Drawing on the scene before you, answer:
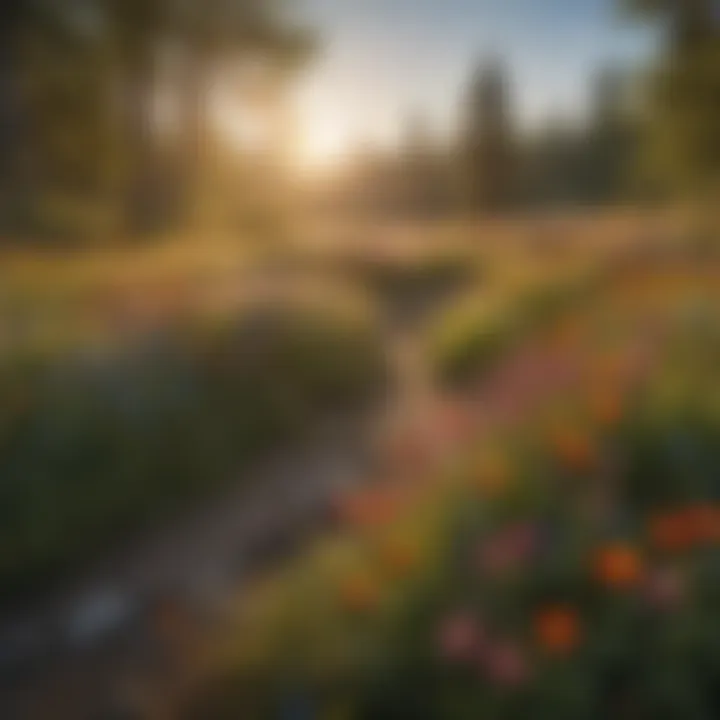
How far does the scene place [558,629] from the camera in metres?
1.37

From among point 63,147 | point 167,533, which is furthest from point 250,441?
point 63,147

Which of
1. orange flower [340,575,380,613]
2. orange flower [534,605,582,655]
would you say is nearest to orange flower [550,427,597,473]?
orange flower [534,605,582,655]

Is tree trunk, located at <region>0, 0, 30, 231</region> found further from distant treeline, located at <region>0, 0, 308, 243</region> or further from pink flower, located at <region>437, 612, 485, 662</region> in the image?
pink flower, located at <region>437, 612, 485, 662</region>

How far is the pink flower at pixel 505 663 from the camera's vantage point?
1.34 metres

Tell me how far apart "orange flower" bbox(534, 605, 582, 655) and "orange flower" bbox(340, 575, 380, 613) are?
0.83ft

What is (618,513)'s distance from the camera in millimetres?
1531

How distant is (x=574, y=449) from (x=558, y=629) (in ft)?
1.13

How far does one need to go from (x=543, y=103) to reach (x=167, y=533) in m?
1.04

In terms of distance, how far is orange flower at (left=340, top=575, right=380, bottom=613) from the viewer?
1498 millimetres

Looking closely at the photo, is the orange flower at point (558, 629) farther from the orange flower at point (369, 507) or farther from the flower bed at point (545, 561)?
the orange flower at point (369, 507)

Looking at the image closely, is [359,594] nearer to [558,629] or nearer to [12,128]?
[558,629]

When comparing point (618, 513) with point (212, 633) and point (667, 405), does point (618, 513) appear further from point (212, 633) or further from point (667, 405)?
point (212, 633)

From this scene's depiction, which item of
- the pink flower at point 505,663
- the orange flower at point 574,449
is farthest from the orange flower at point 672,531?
the pink flower at point 505,663

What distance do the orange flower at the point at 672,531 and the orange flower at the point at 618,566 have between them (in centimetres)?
5
